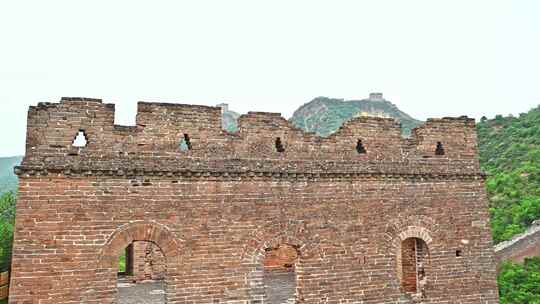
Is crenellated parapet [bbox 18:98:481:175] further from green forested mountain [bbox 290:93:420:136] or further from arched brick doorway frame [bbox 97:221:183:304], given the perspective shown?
green forested mountain [bbox 290:93:420:136]

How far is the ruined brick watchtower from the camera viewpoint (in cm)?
723

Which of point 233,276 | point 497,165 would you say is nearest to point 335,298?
point 233,276

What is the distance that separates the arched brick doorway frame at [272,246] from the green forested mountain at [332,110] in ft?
155

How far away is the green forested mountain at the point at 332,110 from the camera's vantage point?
186 ft

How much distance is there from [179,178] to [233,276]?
2051mm

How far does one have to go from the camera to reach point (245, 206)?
27.3ft

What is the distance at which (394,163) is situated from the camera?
9641 mm

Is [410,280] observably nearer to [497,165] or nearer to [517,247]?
[517,247]

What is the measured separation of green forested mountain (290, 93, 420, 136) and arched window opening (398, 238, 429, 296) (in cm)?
4495

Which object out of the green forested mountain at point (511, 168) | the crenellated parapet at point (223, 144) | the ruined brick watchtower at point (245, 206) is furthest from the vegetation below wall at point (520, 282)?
the crenellated parapet at point (223, 144)

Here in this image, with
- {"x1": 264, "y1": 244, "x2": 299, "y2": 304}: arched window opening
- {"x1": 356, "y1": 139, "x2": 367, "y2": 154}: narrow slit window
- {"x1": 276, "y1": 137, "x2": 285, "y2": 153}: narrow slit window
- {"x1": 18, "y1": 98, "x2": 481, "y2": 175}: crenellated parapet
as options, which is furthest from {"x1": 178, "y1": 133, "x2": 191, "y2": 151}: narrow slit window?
{"x1": 264, "y1": 244, "x2": 299, "y2": 304}: arched window opening

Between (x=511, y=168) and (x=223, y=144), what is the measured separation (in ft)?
79.3

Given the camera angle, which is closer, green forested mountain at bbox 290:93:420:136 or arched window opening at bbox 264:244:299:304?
arched window opening at bbox 264:244:299:304

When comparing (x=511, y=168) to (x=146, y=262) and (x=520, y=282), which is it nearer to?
(x=520, y=282)
